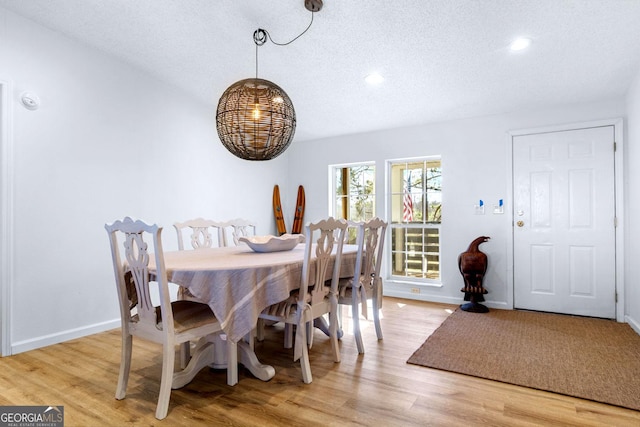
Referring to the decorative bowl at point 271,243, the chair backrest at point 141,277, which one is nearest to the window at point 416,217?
the decorative bowl at point 271,243

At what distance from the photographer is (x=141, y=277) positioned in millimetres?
1926

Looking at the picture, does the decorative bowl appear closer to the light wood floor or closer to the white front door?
the light wood floor

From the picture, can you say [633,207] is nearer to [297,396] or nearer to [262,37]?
[297,396]

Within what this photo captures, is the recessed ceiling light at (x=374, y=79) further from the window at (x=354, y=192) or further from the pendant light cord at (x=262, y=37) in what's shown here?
the window at (x=354, y=192)

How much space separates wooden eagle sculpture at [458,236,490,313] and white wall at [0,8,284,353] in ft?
10.1

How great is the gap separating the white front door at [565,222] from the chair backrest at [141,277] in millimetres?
3701

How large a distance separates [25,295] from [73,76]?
70.7 inches

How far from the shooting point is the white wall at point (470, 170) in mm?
3998

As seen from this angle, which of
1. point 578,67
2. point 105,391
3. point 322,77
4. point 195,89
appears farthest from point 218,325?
point 578,67

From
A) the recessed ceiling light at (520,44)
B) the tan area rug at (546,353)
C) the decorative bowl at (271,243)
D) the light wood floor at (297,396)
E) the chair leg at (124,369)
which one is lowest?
the tan area rug at (546,353)

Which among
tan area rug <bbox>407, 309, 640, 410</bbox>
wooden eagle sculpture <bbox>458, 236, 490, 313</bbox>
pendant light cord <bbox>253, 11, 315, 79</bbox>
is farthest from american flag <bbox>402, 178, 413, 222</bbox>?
pendant light cord <bbox>253, 11, 315, 79</bbox>

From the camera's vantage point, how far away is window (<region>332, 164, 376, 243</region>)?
512cm

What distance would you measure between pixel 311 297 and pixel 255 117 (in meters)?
1.18

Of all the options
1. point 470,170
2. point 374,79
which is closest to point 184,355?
point 374,79
